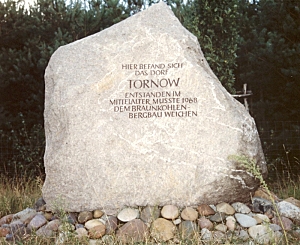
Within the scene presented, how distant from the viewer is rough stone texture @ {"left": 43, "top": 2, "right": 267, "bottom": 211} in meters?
5.73

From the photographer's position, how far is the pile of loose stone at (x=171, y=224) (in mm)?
5383

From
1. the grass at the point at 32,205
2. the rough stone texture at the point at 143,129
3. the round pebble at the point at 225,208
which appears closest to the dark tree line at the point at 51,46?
the grass at the point at 32,205

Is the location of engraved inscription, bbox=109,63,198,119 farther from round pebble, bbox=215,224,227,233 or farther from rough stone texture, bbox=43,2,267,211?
round pebble, bbox=215,224,227,233

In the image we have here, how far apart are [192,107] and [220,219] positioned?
4.19 ft

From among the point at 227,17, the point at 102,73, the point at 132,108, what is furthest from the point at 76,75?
the point at 227,17

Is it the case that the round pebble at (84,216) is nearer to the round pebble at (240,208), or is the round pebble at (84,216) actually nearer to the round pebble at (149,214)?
the round pebble at (149,214)

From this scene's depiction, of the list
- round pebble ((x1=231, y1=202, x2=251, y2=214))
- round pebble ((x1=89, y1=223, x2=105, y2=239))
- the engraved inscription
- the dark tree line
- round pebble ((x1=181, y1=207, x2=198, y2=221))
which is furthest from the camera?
the dark tree line

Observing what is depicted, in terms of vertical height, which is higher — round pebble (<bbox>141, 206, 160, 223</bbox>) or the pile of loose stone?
round pebble (<bbox>141, 206, 160, 223</bbox>)

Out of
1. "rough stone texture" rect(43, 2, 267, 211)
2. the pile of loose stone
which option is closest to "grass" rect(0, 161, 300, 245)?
the pile of loose stone

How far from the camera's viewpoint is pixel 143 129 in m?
5.85

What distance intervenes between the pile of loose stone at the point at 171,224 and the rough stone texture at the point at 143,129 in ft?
0.41

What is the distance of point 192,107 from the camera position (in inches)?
233

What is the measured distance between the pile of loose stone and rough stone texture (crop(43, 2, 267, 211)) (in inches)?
4.9

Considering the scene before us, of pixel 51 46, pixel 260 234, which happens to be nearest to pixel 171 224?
pixel 260 234
